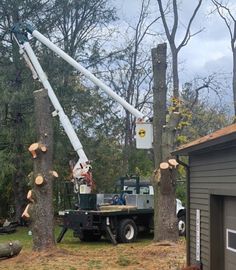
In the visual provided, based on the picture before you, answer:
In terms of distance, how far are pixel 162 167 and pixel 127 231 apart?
379cm

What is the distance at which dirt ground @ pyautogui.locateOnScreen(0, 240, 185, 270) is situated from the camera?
12008 mm

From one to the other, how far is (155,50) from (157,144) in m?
3.00

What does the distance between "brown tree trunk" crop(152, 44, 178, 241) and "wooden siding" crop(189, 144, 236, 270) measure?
192 inches

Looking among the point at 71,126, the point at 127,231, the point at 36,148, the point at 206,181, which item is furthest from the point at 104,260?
the point at 71,126

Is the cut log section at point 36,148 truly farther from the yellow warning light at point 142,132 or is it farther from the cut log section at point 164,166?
the yellow warning light at point 142,132

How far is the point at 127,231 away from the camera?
18.3 metres

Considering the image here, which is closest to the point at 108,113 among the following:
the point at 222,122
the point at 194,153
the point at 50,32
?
the point at 50,32

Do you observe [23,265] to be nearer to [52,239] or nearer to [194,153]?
[52,239]

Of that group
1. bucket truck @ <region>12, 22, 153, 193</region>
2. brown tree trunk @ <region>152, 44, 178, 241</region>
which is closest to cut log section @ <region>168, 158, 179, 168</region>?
brown tree trunk @ <region>152, 44, 178, 241</region>

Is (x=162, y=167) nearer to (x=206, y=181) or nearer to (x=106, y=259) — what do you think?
(x=106, y=259)

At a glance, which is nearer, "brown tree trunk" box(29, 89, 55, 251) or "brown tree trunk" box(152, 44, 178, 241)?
"brown tree trunk" box(29, 89, 55, 251)

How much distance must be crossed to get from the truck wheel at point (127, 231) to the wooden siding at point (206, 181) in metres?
7.29

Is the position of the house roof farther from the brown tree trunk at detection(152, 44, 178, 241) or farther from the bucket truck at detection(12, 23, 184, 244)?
the bucket truck at detection(12, 23, 184, 244)

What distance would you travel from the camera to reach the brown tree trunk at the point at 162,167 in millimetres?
15703
